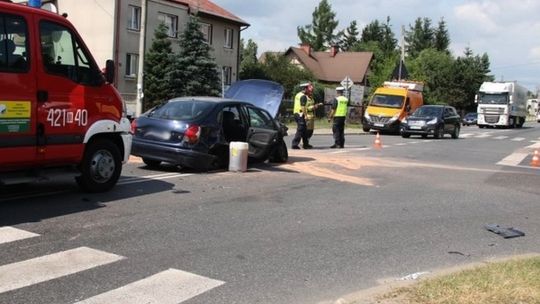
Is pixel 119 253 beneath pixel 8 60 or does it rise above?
beneath

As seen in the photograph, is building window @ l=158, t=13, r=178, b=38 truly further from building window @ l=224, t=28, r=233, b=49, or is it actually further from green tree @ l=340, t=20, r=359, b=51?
green tree @ l=340, t=20, r=359, b=51

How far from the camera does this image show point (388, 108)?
3212 cm

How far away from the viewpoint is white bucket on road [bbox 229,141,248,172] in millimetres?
11828

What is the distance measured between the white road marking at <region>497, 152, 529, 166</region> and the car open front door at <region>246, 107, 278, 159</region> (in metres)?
7.33

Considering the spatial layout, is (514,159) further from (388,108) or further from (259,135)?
(388,108)

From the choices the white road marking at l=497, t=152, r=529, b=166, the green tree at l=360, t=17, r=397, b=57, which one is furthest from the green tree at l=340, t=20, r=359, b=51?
the white road marking at l=497, t=152, r=529, b=166

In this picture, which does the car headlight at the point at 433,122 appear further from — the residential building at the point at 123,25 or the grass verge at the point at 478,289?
the grass verge at the point at 478,289

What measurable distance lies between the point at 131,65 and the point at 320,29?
7180cm

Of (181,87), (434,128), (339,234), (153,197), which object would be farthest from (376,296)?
(181,87)

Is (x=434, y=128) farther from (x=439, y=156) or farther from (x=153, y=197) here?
(x=153, y=197)

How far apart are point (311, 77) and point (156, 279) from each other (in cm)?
5263

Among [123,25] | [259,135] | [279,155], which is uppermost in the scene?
[123,25]

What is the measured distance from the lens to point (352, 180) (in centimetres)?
1184

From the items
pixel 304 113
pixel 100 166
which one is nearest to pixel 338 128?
pixel 304 113
